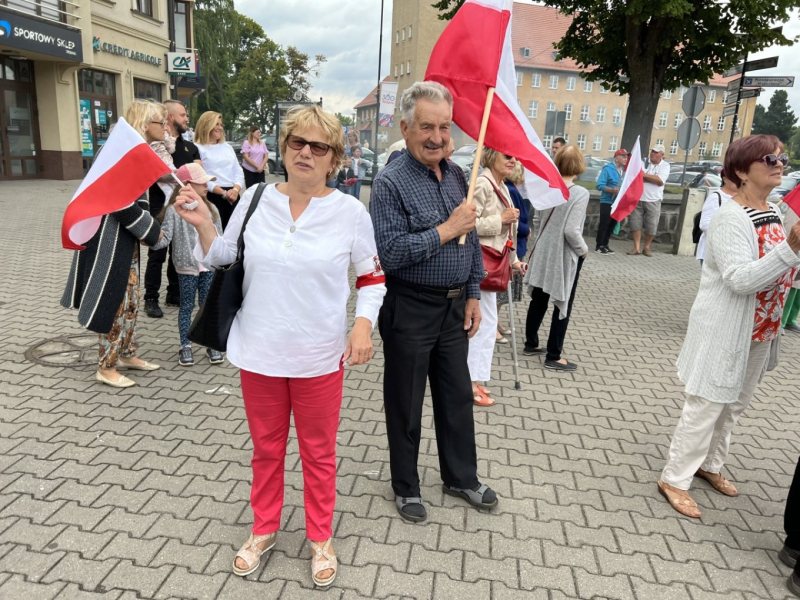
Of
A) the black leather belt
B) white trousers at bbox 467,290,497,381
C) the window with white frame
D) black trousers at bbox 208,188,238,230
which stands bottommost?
white trousers at bbox 467,290,497,381

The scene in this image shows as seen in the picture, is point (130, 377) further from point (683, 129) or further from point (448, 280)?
point (683, 129)

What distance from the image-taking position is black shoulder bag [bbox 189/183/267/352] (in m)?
2.50

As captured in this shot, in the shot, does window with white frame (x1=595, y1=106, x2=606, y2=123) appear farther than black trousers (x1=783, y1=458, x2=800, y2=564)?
Yes

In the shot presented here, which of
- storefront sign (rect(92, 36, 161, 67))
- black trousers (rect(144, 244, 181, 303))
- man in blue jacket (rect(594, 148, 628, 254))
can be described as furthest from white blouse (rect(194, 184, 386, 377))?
storefront sign (rect(92, 36, 161, 67))

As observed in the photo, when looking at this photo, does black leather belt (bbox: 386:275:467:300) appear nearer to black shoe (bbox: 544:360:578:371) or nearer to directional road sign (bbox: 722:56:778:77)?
black shoe (bbox: 544:360:578:371)

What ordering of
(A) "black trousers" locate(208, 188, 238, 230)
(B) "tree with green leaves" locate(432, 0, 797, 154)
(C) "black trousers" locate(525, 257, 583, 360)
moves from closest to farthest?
1. (C) "black trousers" locate(525, 257, 583, 360)
2. (A) "black trousers" locate(208, 188, 238, 230)
3. (B) "tree with green leaves" locate(432, 0, 797, 154)

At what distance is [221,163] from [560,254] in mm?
4020

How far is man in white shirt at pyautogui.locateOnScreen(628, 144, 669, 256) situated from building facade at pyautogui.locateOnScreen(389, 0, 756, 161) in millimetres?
50062

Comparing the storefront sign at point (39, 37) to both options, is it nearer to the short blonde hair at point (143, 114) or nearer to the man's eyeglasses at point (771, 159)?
the short blonde hair at point (143, 114)

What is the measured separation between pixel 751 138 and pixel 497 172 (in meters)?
1.66

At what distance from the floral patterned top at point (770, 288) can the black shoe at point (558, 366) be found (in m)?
2.33

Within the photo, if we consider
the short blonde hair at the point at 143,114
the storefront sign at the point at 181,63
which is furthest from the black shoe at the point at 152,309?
the storefront sign at the point at 181,63

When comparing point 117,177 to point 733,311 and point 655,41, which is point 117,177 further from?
point 655,41

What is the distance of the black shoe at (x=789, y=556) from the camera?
2975mm
